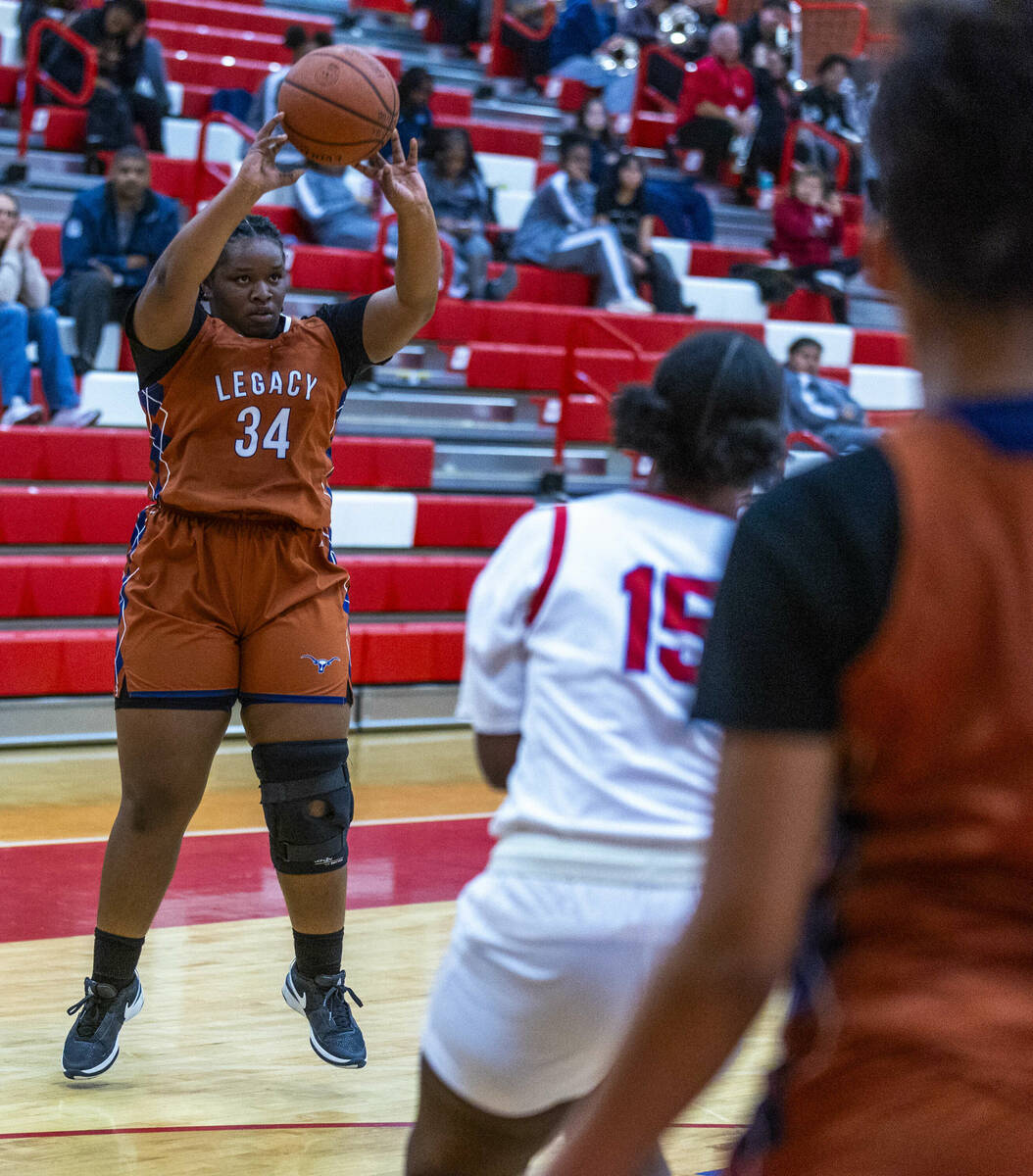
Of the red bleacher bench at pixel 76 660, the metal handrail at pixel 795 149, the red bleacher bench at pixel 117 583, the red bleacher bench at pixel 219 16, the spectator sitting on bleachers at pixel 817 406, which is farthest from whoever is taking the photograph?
the metal handrail at pixel 795 149

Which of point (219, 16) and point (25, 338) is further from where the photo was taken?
point (219, 16)

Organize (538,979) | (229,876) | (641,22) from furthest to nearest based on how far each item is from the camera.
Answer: (641,22) → (229,876) → (538,979)

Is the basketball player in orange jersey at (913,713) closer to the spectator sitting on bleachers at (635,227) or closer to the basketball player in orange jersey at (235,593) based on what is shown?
the basketball player in orange jersey at (235,593)

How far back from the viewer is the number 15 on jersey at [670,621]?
1651mm

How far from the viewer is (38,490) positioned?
6.66 metres

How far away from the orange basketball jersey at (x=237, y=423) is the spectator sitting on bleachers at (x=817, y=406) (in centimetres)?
550

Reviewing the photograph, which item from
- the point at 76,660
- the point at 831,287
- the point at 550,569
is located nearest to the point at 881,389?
the point at 831,287

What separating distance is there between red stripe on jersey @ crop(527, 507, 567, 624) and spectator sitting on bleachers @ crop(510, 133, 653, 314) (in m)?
7.85

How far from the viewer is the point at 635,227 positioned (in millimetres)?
9836

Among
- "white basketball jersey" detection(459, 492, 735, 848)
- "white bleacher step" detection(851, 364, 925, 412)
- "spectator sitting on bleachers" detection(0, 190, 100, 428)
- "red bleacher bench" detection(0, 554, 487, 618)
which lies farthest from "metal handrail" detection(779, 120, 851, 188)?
"white basketball jersey" detection(459, 492, 735, 848)

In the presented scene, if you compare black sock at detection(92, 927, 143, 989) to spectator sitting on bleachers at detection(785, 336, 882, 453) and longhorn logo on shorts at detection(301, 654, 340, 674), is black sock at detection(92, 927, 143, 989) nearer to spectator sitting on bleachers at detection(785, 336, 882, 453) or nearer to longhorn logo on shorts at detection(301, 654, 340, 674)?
longhorn logo on shorts at detection(301, 654, 340, 674)

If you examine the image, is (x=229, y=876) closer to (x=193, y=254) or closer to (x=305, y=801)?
(x=305, y=801)

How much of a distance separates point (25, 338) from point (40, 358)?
5.2 inches

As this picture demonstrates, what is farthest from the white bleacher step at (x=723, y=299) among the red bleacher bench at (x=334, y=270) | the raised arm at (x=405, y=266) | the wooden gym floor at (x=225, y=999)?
the raised arm at (x=405, y=266)
